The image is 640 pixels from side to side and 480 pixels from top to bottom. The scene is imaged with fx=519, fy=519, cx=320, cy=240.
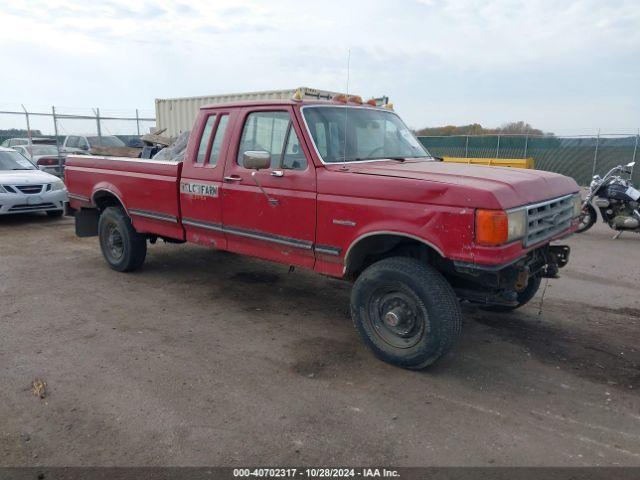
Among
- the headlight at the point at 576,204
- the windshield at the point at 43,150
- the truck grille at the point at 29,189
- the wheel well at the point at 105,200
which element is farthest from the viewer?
the windshield at the point at 43,150

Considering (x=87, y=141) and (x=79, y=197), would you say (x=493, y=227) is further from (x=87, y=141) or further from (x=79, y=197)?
(x=87, y=141)

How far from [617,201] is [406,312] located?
6.71 metres

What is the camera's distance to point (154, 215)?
6.03 metres

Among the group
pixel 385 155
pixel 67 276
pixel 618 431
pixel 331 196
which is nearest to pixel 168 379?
pixel 331 196

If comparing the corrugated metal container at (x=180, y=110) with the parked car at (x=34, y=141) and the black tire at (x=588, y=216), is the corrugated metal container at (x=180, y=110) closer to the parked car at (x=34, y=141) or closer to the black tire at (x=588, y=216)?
the parked car at (x=34, y=141)

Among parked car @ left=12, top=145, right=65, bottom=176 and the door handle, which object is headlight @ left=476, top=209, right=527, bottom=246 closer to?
the door handle

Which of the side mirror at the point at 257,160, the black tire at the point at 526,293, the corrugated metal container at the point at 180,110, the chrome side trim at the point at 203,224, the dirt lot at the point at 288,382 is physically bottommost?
the dirt lot at the point at 288,382

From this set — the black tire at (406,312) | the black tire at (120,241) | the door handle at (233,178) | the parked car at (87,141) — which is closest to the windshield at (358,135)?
the door handle at (233,178)

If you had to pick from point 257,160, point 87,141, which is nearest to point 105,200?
point 257,160

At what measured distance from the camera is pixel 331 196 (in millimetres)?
4305

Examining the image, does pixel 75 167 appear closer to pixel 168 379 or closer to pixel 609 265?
pixel 168 379

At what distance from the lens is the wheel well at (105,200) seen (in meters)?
6.73

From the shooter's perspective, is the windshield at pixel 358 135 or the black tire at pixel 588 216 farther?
the black tire at pixel 588 216

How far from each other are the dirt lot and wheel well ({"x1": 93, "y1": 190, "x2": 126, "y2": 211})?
3.70 feet
